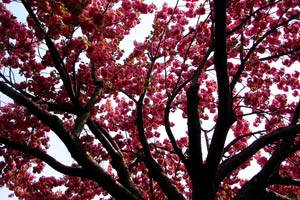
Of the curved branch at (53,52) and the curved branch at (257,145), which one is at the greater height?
the curved branch at (53,52)

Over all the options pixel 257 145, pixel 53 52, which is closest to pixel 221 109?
pixel 257 145

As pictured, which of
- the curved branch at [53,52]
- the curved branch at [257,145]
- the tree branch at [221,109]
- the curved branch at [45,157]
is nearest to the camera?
the tree branch at [221,109]

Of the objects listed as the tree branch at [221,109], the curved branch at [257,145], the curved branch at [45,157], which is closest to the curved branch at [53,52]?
the curved branch at [45,157]

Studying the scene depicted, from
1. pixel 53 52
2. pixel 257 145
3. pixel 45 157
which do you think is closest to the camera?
pixel 45 157

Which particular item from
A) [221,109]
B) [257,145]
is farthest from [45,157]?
[257,145]

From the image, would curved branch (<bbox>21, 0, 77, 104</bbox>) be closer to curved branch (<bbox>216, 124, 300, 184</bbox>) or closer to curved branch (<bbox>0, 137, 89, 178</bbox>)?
curved branch (<bbox>0, 137, 89, 178</bbox>)

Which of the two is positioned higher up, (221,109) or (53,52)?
(53,52)

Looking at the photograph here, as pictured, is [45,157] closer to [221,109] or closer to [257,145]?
[221,109]

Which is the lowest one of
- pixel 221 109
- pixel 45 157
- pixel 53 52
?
pixel 45 157

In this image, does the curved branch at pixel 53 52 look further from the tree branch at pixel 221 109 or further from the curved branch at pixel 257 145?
the curved branch at pixel 257 145

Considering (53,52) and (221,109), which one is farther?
(53,52)

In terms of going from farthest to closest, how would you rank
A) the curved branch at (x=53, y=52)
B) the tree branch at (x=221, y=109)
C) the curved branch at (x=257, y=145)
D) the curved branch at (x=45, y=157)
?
the curved branch at (x=53, y=52) → the curved branch at (x=257, y=145) → the curved branch at (x=45, y=157) → the tree branch at (x=221, y=109)

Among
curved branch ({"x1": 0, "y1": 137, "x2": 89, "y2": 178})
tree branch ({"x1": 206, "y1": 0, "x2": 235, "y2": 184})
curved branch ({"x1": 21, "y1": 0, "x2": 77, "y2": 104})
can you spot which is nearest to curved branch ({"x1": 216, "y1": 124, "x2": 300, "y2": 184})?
tree branch ({"x1": 206, "y1": 0, "x2": 235, "y2": 184})

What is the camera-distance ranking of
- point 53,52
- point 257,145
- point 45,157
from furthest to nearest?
point 53,52 < point 257,145 < point 45,157
